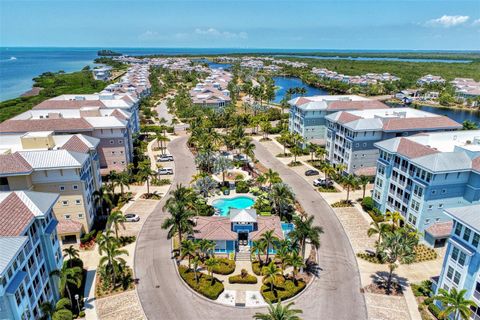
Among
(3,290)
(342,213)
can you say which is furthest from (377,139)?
(3,290)

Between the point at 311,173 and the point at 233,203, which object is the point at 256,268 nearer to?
the point at 233,203

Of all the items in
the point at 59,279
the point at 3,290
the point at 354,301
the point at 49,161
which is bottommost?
the point at 354,301

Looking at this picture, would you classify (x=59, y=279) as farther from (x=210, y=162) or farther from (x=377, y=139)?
(x=377, y=139)

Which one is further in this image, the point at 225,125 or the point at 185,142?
the point at 225,125

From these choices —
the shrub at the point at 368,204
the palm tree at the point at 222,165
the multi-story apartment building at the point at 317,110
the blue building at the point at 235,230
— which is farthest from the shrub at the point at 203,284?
the multi-story apartment building at the point at 317,110

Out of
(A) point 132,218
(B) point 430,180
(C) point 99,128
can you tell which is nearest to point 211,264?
(A) point 132,218

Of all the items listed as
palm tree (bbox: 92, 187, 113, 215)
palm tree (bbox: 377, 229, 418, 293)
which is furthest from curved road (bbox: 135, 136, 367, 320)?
palm tree (bbox: 92, 187, 113, 215)
